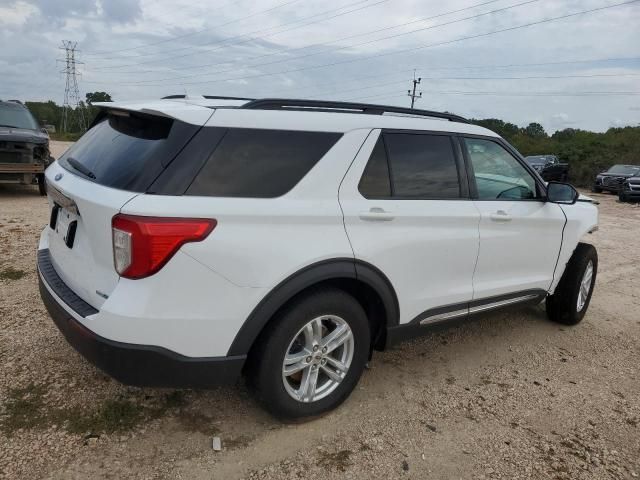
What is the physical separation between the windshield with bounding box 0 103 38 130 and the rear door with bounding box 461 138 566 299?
9.88 metres

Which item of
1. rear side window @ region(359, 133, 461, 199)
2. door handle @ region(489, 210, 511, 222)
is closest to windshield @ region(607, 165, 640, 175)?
door handle @ region(489, 210, 511, 222)

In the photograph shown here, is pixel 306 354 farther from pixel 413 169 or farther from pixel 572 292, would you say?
pixel 572 292

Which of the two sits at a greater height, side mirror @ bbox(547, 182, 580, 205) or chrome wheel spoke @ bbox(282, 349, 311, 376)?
side mirror @ bbox(547, 182, 580, 205)

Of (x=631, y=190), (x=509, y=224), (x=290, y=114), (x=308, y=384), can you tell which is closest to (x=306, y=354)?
(x=308, y=384)

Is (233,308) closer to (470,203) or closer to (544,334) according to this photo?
(470,203)

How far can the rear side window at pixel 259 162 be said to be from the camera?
2.48 m

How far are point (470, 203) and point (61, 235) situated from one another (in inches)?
100

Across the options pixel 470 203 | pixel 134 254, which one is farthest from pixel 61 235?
pixel 470 203

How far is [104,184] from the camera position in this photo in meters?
2.57

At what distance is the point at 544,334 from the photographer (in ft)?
15.3

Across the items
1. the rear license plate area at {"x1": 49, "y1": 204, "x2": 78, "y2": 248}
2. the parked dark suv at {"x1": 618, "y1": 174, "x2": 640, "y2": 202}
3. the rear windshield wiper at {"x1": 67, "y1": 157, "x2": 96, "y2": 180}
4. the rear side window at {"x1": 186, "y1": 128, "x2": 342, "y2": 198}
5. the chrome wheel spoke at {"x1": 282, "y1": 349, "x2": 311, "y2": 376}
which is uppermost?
Result: the rear side window at {"x1": 186, "y1": 128, "x2": 342, "y2": 198}

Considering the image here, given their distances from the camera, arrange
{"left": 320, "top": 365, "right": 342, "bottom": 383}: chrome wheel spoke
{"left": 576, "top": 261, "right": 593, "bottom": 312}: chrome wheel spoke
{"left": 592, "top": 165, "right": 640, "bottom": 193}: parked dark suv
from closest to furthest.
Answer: {"left": 320, "top": 365, "right": 342, "bottom": 383}: chrome wheel spoke, {"left": 576, "top": 261, "right": 593, "bottom": 312}: chrome wheel spoke, {"left": 592, "top": 165, "right": 640, "bottom": 193}: parked dark suv

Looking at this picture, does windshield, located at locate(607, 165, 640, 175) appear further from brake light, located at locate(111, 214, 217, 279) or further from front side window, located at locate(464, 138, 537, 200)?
brake light, located at locate(111, 214, 217, 279)

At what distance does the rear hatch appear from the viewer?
7.99ft
